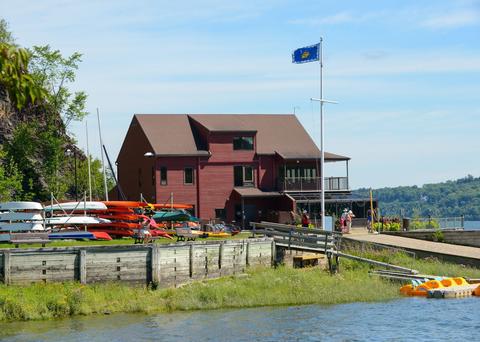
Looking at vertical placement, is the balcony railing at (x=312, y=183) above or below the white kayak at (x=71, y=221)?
above

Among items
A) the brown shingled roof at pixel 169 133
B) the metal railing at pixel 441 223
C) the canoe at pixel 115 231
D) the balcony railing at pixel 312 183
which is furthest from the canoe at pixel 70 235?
the balcony railing at pixel 312 183

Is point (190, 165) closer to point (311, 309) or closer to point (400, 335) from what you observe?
point (311, 309)

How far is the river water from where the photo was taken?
957 inches

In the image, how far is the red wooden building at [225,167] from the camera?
6550 cm

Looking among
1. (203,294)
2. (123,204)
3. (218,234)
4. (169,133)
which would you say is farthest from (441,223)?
(203,294)

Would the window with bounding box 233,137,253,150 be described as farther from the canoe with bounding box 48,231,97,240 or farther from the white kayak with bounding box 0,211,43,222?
the white kayak with bounding box 0,211,43,222

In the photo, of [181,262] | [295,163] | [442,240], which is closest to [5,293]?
[181,262]

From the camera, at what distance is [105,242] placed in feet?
126

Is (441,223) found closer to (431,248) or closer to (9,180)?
(431,248)

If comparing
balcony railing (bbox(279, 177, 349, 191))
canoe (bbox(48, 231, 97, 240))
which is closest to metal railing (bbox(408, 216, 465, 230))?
balcony railing (bbox(279, 177, 349, 191))

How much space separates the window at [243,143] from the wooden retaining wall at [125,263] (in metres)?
32.1

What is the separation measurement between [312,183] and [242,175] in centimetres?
559

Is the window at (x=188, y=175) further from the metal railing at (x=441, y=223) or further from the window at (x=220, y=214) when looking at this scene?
the metal railing at (x=441, y=223)

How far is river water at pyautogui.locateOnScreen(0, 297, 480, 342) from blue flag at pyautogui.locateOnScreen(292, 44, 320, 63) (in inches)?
873
